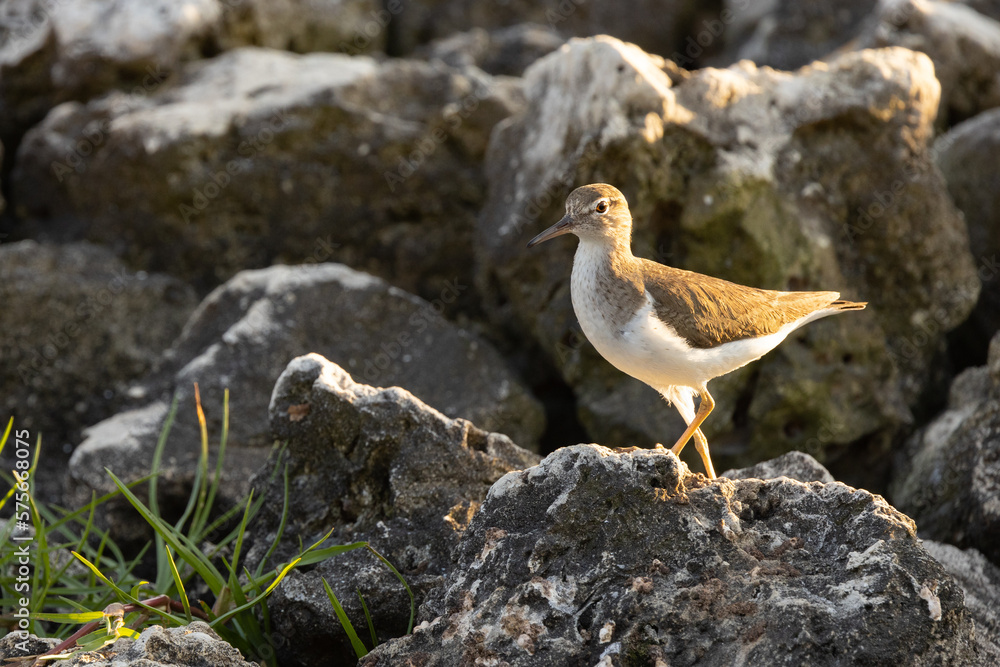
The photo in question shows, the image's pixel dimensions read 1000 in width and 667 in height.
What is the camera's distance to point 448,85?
30.0 feet

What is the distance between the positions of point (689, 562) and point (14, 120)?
9013 mm

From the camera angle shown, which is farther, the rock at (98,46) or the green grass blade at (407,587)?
the rock at (98,46)

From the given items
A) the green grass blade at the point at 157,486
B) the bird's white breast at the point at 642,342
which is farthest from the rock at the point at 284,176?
the bird's white breast at the point at 642,342

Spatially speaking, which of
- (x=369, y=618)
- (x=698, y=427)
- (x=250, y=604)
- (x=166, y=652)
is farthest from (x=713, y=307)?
(x=166, y=652)

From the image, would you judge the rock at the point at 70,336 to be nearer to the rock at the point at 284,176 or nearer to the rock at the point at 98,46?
the rock at the point at 284,176

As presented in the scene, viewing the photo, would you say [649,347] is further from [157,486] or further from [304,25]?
[304,25]

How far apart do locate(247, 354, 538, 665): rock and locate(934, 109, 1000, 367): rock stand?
16.4ft

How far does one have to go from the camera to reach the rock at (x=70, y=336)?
24.8 feet

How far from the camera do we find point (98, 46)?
917 cm

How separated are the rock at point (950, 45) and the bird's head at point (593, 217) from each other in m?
5.35

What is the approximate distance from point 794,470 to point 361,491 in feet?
8.28

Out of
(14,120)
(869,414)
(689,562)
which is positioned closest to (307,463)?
(689,562)

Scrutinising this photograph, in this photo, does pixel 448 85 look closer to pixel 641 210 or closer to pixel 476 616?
pixel 641 210

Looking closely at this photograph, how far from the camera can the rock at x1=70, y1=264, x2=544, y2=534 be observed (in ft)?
21.2
